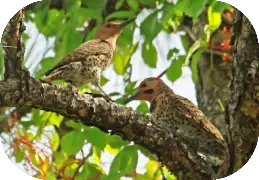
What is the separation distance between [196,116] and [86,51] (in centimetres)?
76

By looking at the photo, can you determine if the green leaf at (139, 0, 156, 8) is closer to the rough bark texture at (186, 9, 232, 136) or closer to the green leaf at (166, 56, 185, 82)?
the green leaf at (166, 56, 185, 82)

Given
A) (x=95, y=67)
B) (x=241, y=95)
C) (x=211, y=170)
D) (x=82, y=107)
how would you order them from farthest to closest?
1. (x=95, y=67)
2. (x=211, y=170)
3. (x=241, y=95)
4. (x=82, y=107)

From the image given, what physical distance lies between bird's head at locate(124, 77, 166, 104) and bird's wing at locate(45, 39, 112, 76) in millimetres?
393

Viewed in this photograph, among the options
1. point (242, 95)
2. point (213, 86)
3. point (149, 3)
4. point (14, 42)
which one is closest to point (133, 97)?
point (149, 3)

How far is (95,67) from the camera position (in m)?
3.90

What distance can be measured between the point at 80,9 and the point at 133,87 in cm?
72

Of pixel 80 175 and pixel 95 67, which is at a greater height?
pixel 95 67

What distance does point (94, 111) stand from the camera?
265 centimetres

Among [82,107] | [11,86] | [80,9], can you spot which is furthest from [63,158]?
[11,86]

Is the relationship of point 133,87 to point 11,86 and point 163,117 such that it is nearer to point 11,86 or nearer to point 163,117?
point 163,117

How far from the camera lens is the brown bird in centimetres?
326

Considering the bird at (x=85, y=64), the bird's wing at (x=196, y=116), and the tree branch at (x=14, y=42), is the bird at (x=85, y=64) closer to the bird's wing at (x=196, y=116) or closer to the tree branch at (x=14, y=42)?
the bird's wing at (x=196, y=116)

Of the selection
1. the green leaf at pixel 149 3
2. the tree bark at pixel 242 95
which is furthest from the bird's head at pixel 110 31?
the tree bark at pixel 242 95

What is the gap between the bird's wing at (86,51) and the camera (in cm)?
374
